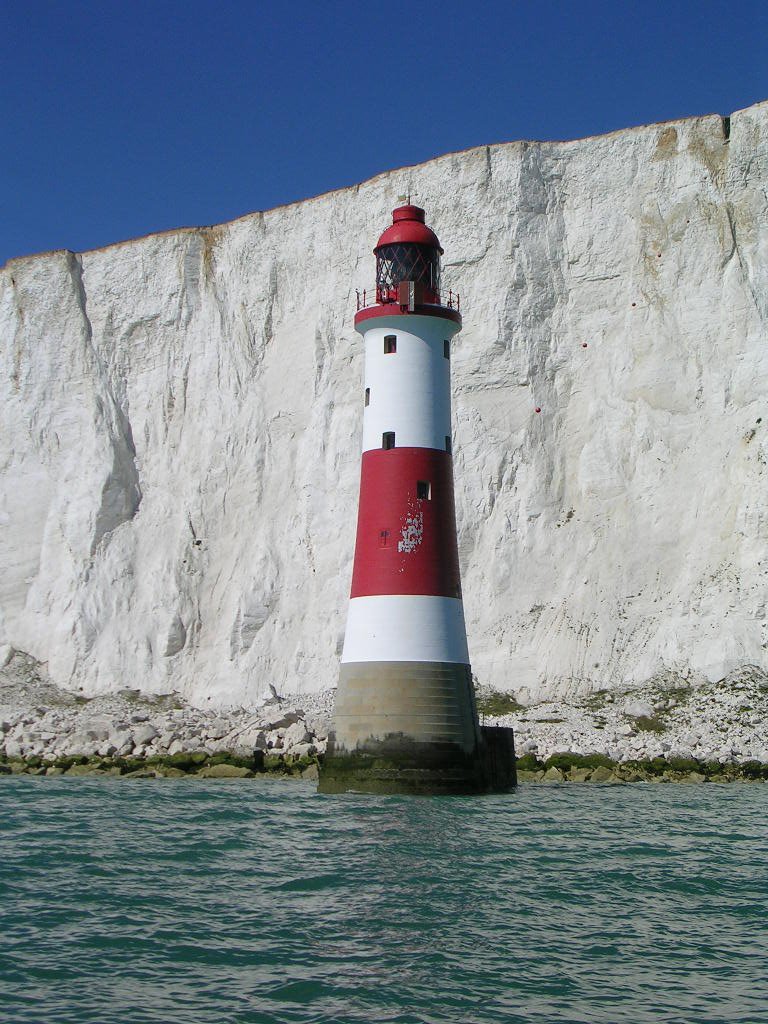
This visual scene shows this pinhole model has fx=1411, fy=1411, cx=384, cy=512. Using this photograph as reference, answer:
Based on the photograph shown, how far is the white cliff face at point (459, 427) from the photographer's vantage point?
31.8 meters

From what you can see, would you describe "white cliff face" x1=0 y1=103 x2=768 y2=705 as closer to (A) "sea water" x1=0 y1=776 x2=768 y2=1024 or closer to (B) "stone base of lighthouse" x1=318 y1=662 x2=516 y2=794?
(B) "stone base of lighthouse" x1=318 y1=662 x2=516 y2=794

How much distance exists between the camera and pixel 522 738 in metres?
26.0

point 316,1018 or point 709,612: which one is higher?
point 709,612

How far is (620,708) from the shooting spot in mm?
28312

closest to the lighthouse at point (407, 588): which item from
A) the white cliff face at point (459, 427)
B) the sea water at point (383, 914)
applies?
the sea water at point (383, 914)

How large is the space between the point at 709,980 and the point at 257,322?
3219 cm

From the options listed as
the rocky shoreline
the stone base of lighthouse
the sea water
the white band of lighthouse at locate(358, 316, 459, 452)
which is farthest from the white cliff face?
the sea water

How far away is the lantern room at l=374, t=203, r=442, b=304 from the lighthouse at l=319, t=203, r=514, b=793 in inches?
0.8

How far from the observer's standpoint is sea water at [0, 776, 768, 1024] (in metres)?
8.57

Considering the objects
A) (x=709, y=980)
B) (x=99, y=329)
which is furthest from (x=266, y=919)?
(x=99, y=329)

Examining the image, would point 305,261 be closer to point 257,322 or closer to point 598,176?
point 257,322

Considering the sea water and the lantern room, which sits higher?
the lantern room

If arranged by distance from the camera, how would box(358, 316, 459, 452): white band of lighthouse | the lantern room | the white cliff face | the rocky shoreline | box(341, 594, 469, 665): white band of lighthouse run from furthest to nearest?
the white cliff face
the rocky shoreline
the lantern room
box(358, 316, 459, 452): white band of lighthouse
box(341, 594, 469, 665): white band of lighthouse

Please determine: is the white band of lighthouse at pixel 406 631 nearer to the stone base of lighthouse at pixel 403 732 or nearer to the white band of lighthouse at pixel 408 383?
the stone base of lighthouse at pixel 403 732
